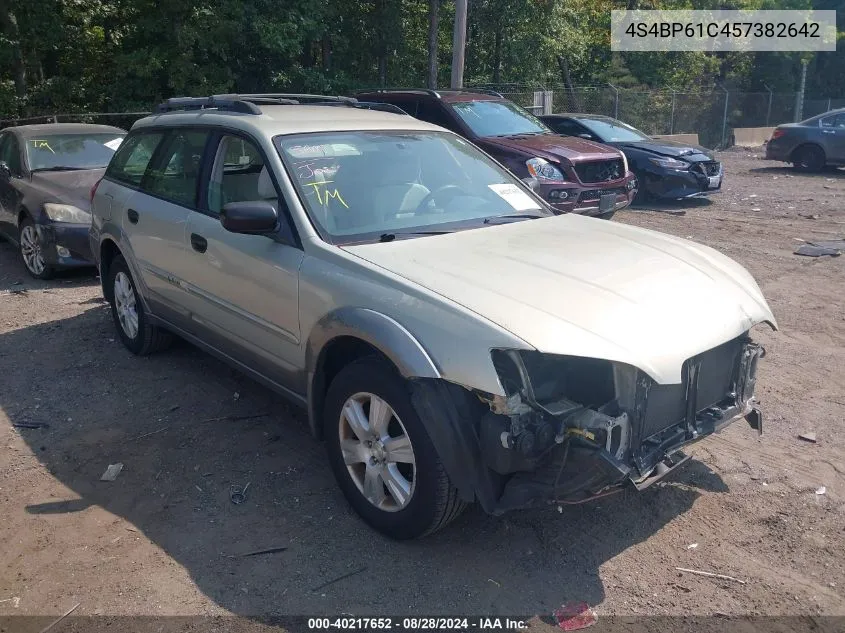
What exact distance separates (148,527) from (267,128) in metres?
2.22

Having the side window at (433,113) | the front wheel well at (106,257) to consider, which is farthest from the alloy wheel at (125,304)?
the side window at (433,113)

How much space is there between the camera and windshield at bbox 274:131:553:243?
4066 millimetres

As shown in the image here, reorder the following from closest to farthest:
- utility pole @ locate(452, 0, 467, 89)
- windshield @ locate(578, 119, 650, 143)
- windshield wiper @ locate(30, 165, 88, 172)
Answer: windshield wiper @ locate(30, 165, 88, 172) < windshield @ locate(578, 119, 650, 143) < utility pole @ locate(452, 0, 467, 89)

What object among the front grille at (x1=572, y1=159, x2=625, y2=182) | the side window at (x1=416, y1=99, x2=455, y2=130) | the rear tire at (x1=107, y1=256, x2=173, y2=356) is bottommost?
the rear tire at (x1=107, y1=256, x2=173, y2=356)

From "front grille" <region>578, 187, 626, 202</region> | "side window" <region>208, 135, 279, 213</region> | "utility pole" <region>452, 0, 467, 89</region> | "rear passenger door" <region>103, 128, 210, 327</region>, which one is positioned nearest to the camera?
"side window" <region>208, 135, 279, 213</region>

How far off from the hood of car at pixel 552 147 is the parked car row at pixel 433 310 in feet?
16.9

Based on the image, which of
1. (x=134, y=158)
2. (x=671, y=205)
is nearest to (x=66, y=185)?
(x=134, y=158)

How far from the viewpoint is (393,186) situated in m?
4.34

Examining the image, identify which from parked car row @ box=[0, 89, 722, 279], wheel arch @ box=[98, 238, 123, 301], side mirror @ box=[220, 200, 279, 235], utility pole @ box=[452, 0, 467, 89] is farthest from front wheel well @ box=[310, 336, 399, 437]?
utility pole @ box=[452, 0, 467, 89]

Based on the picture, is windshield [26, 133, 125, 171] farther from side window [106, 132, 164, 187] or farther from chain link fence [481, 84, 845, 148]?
chain link fence [481, 84, 845, 148]

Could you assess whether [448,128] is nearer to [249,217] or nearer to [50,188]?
[50,188]

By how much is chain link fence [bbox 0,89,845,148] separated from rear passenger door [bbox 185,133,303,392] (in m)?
14.9

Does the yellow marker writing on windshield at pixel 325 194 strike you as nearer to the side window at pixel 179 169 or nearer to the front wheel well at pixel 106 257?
the side window at pixel 179 169

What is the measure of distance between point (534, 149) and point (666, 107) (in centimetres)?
1652
